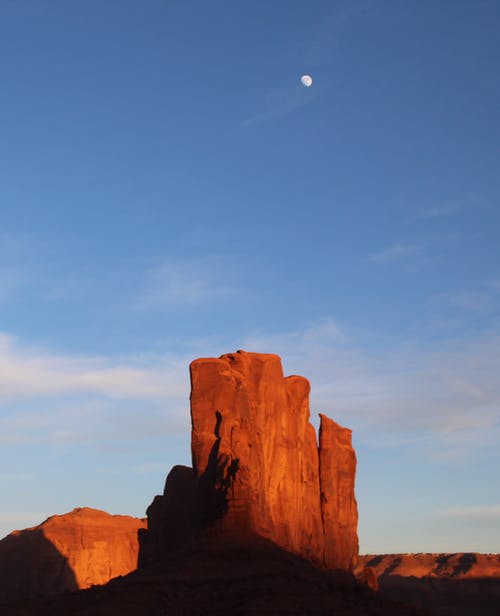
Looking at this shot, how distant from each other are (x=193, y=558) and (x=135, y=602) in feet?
19.2

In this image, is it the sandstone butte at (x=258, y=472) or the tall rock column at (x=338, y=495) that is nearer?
the sandstone butte at (x=258, y=472)

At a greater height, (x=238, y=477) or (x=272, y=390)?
(x=272, y=390)

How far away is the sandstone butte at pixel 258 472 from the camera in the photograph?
65375 millimetres

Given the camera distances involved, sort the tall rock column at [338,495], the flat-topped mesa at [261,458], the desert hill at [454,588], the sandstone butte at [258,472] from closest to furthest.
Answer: the flat-topped mesa at [261,458] < the sandstone butte at [258,472] < the tall rock column at [338,495] < the desert hill at [454,588]

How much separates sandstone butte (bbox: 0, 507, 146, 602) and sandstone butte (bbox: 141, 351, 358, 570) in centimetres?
3574

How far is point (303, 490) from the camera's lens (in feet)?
278

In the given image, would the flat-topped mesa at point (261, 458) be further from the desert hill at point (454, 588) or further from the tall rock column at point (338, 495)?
the desert hill at point (454, 588)

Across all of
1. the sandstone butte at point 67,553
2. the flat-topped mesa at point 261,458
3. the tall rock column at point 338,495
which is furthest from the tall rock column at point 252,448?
the sandstone butte at point 67,553

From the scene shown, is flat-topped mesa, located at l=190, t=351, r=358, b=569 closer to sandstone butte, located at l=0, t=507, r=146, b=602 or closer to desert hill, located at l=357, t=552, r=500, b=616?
sandstone butte, located at l=0, t=507, r=146, b=602

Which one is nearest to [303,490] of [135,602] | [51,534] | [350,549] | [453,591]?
[350,549]

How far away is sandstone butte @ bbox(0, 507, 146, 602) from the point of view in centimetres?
11906

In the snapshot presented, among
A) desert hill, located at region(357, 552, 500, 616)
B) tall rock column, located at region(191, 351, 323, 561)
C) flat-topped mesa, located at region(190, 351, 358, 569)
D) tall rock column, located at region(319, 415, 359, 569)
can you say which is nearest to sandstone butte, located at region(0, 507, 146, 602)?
tall rock column, located at region(319, 415, 359, 569)

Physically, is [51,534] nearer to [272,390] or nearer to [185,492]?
[185,492]

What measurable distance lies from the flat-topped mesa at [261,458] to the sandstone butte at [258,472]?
7 centimetres
